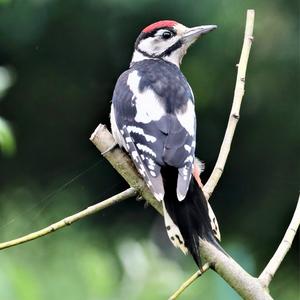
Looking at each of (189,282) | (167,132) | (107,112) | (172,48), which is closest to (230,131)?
(167,132)

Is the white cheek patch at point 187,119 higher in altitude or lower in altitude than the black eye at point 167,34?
lower

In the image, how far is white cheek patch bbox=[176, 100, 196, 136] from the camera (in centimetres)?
214

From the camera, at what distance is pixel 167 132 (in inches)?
83.4

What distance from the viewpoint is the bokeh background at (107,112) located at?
3934 millimetres

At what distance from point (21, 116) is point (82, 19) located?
0.49 metres

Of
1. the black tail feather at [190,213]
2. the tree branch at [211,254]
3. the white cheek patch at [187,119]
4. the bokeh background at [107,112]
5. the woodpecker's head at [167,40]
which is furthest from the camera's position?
the bokeh background at [107,112]

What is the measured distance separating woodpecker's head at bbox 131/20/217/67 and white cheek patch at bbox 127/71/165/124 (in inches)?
10.6

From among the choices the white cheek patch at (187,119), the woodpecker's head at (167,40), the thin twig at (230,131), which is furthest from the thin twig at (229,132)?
the woodpecker's head at (167,40)

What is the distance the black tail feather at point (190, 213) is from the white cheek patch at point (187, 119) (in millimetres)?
153

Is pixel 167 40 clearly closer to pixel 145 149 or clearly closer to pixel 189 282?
pixel 145 149

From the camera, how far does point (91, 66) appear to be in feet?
14.1

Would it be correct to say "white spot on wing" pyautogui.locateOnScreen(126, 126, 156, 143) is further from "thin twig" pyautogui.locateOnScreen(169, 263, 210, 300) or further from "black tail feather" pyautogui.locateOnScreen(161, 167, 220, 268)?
"thin twig" pyautogui.locateOnScreen(169, 263, 210, 300)

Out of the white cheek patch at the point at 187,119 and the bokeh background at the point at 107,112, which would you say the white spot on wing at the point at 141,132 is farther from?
the bokeh background at the point at 107,112

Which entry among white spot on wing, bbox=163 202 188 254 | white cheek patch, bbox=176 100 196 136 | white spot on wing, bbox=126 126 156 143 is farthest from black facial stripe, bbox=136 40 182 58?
white spot on wing, bbox=163 202 188 254
